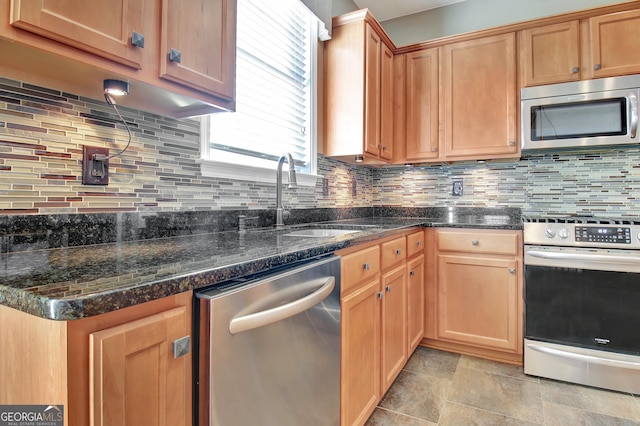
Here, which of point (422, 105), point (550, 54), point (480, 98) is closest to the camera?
point (550, 54)

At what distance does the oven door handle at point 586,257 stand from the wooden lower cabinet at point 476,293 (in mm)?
142

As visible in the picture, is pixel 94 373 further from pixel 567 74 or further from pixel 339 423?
pixel 567 74

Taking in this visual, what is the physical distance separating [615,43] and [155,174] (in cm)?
288

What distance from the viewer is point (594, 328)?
2.00 metres

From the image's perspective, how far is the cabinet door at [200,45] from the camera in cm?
99

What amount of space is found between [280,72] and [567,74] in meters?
1.94

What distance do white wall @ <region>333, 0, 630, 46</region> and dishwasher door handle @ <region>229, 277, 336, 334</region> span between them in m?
2.35

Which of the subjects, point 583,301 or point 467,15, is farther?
point 467,15

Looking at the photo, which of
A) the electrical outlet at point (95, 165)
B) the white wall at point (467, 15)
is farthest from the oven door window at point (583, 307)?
the electrical outlet at point (95, 165)

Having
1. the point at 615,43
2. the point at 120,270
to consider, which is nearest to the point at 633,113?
the point at 615,43

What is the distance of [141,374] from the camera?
0.59 metres

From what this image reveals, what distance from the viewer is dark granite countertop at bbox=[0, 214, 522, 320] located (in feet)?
1.69

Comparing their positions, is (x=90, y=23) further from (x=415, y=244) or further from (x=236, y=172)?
(x=415, y=244)

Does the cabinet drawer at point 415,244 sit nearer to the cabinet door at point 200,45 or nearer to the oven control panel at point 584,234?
the oven control panel at point 584,234
